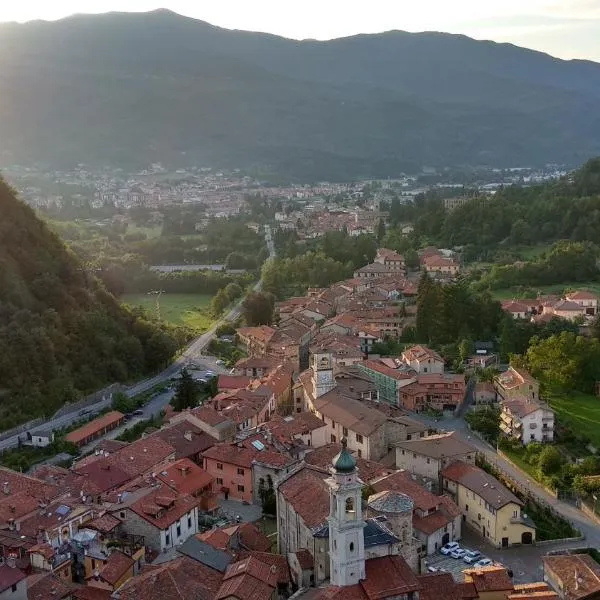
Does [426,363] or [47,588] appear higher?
[47,588]

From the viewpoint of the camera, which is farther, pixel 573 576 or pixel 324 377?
pixel 324 377

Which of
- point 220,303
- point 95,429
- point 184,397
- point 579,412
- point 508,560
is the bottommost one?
point 220,303

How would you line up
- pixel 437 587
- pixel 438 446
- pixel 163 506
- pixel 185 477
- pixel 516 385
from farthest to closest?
pixel 516 385 → pixel 438 446 → pixel 185 477 → pixel 163 506 → pixel 437 587

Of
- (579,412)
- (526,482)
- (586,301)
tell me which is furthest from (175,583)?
(586,301)

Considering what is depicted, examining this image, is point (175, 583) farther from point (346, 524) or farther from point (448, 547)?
point (448, 547)

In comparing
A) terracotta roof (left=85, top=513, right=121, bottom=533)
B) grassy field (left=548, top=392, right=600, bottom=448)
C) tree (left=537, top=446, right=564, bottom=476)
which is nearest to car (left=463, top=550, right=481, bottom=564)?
tree (left=537, top=446, right=564, bottom=476)

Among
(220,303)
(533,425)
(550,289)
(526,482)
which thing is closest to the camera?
(526,482)

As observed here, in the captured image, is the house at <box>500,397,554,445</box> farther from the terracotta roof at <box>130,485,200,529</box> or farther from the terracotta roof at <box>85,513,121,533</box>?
the terracotta roof at <box>85,513,121,533</box>
